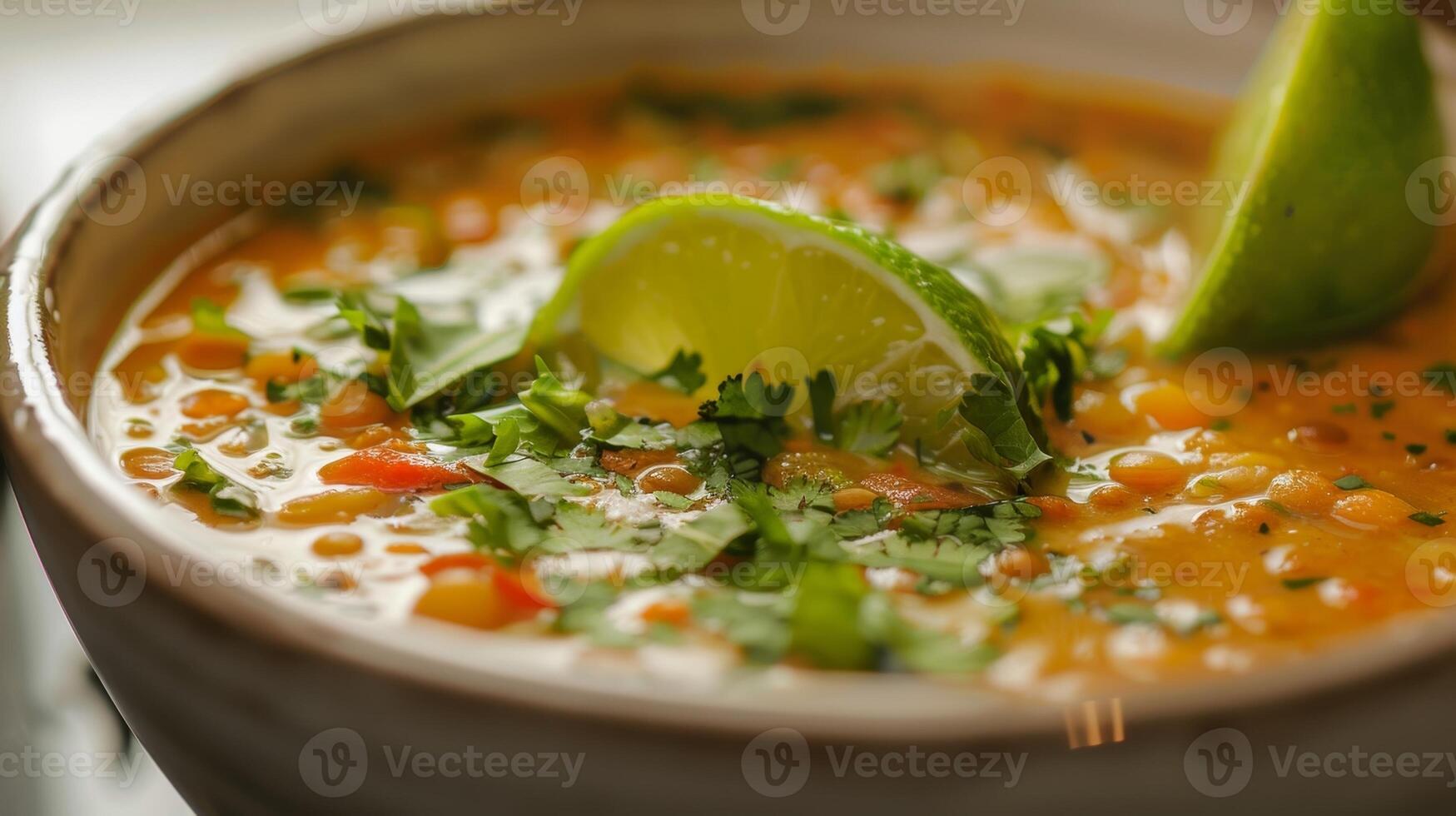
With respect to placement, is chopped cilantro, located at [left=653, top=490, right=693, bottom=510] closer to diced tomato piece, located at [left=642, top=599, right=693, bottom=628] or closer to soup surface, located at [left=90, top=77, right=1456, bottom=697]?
soup surface, located at [left=90, top=77, right=1456, bottom=697]

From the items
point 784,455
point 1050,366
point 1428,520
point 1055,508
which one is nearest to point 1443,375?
point 1428,520

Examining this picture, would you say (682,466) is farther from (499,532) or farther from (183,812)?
(183,812)

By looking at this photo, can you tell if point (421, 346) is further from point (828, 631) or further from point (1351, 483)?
point (1351, 483)

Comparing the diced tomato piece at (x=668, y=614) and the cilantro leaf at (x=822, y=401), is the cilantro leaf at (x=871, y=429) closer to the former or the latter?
the cilantro leaf at (x=822, y=401)

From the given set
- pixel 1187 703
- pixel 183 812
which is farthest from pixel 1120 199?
pixel 183 812

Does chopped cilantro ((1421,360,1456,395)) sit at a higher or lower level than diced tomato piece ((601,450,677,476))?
Answer: higher

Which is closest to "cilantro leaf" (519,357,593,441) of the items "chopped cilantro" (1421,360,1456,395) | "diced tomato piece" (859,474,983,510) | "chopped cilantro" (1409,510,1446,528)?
"diced tomato piece" (859,474,983,510)

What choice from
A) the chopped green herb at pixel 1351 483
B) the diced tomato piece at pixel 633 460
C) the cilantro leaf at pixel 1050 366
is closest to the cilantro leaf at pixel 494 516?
the diced tomato piece at pixel 633 460
